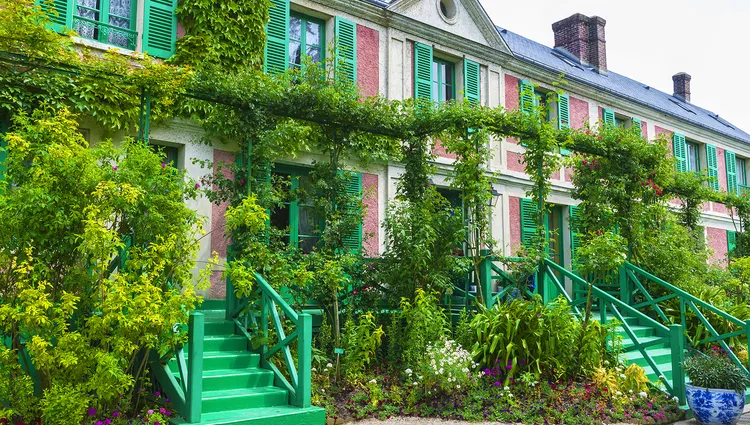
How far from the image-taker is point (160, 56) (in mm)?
8570

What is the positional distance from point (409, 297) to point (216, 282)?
2.80 meters

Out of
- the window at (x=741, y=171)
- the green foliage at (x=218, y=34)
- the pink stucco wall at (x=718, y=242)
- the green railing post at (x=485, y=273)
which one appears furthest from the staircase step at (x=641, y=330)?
the window at (x=741, y=171)

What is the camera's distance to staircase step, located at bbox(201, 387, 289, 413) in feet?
17.5

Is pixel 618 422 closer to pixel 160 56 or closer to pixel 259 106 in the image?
pixel 259 106

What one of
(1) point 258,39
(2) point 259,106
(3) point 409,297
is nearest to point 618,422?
(3) point 409,297

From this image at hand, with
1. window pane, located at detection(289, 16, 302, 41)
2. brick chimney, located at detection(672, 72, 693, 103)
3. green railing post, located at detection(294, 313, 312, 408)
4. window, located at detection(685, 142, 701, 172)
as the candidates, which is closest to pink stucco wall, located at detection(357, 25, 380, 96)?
window pane, located at detection(289, 16, 302, 41)

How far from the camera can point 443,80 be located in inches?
483

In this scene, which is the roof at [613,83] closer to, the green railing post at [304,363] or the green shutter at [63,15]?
the green shutter at [63,15]

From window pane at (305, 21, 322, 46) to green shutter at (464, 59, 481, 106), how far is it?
325 centimetres

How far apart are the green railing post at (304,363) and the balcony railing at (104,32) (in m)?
5.06

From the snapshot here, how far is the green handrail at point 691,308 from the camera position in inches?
295

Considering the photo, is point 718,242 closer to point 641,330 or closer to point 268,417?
point 641,330

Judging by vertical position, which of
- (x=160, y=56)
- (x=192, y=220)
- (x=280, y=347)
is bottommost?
(x=280, y=347)

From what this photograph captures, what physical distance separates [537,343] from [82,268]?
4.63 metres
